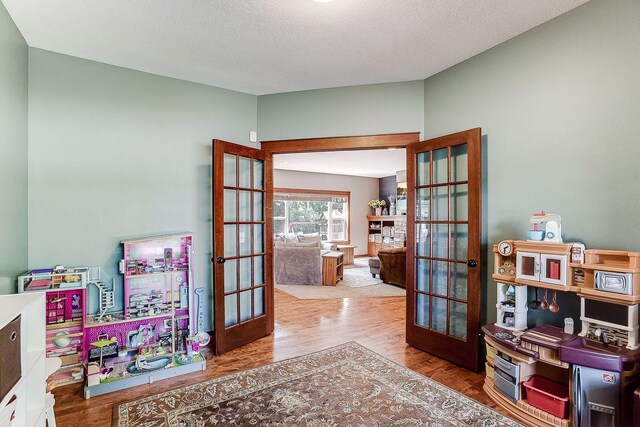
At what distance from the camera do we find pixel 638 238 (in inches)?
78.2

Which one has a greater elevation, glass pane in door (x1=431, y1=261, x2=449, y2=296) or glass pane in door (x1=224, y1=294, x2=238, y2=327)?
glass pane in door (x1=431, y1=261, x2=449, y2=296)

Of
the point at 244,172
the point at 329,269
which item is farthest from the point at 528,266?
the point at 329,269

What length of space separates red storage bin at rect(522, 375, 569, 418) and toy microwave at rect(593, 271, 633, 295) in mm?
746

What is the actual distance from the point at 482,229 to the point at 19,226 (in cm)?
379

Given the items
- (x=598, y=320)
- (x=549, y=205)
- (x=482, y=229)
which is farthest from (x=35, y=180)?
(x=598, y=320)

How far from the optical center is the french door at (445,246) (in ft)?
9.37

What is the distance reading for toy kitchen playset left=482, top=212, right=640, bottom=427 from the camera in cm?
188

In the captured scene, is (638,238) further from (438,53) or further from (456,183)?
(438,53)

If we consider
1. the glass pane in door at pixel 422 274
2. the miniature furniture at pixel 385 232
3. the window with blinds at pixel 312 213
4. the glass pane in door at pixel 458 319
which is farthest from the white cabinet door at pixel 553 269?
the window with blinds at pixel 312 213

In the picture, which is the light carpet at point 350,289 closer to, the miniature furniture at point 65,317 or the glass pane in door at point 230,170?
the glass pane in door at point 230,170

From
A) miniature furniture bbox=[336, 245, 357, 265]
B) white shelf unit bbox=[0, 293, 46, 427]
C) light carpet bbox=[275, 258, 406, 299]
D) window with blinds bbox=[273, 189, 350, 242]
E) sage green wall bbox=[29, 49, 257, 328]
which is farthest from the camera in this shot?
window with blinds bbox=[273, 189, 350, 242]

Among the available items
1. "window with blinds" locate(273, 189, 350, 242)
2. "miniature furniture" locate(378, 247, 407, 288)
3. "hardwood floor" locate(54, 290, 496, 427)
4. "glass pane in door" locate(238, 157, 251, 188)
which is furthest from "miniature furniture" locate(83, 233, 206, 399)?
"window with blinds" locate(273, 189, 350, 242)

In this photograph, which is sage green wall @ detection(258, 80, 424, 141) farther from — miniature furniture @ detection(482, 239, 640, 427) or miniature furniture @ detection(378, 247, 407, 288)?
miniature furniture @ detection(378, 247, 407, 288)

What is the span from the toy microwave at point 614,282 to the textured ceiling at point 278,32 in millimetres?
1805
